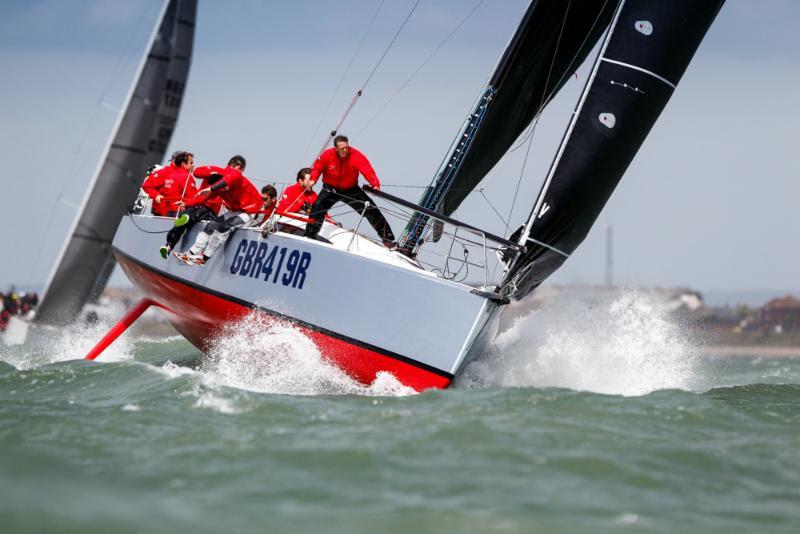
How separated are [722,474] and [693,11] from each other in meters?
4.00

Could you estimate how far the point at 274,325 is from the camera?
6.32m

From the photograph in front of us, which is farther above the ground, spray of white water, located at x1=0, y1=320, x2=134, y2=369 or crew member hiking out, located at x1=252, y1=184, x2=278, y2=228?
crew member hiking out, located at x1=252, y1=184, x2=278, y2=228

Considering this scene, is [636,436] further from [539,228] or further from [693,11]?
[693,11]

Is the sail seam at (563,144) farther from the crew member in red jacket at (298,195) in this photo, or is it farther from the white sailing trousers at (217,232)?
the white sailing trousers at (217,232)

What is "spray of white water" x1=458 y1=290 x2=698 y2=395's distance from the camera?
6699 millimetres

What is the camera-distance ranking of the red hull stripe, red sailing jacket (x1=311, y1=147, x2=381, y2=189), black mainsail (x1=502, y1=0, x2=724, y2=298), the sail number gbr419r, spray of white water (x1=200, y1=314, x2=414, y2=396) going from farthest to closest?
red sailing jacket (x1=311, y1=147, x2=381, y2=189) < black mainsail (x1=502, y1=0, x2=724, y2=298) < the sail number gbr419r < spray of white water (x1=200, y1=314, x2=414, y2=396) < the red hull stripe

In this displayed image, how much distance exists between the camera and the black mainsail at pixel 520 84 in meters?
7.34

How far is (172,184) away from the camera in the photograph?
26.9 ft

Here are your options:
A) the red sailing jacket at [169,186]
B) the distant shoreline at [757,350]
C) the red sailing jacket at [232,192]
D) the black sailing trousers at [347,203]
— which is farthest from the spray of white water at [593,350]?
the distant shoreline at [757,350]

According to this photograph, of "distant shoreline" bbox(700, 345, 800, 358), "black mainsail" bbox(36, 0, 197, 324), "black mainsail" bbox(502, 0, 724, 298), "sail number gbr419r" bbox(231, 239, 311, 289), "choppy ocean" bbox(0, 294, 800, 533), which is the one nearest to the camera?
"choppy ocean" bbox(0, 294, 800, 533)

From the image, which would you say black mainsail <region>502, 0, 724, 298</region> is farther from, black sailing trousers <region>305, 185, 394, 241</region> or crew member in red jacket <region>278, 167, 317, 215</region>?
crew member in red jacket <region>278, 167, 317, 215</region>

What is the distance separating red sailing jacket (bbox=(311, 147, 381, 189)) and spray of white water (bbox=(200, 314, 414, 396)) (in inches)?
44.9

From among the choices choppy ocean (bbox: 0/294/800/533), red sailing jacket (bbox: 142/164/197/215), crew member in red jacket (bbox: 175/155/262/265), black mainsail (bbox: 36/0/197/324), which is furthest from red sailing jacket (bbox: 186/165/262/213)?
black mainsail (bbox: 36/0/197/324)

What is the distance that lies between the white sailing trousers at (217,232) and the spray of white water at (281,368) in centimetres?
69
